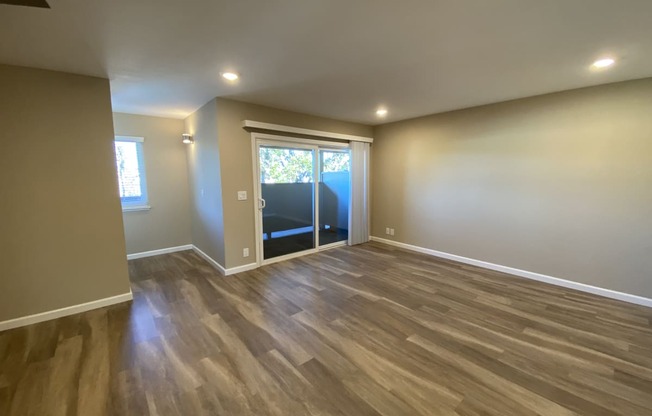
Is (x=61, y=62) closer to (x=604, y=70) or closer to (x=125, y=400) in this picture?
(x=125, y=400)

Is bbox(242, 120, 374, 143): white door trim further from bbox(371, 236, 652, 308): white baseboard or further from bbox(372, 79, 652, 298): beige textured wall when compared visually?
bbox(371, 236, 652, 308): white baseboard

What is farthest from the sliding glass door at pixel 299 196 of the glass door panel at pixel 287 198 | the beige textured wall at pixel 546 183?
the beige textured wall at pixel 546 183

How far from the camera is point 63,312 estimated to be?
8.95ft

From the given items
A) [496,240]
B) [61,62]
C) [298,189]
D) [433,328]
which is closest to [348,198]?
[298,189]

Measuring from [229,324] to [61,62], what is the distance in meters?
2.90

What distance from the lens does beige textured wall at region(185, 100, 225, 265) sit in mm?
3732

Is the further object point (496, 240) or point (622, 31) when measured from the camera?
point (496, 240)

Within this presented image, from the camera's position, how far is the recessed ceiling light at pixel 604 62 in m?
2.35

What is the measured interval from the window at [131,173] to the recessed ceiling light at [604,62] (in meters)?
6.02

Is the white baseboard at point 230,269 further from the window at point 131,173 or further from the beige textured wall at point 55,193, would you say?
the window at point 131,173

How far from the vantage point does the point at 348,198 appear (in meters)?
5.27

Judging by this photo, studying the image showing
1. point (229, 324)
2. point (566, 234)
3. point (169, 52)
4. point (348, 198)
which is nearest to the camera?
point (169, 52)

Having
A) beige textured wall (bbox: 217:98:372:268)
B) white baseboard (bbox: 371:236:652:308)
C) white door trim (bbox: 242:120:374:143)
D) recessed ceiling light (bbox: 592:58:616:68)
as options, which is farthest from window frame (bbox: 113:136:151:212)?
recessed ceiling light (bbox: 592:58:616:68)

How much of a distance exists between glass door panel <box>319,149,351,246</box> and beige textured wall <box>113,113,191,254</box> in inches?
103
